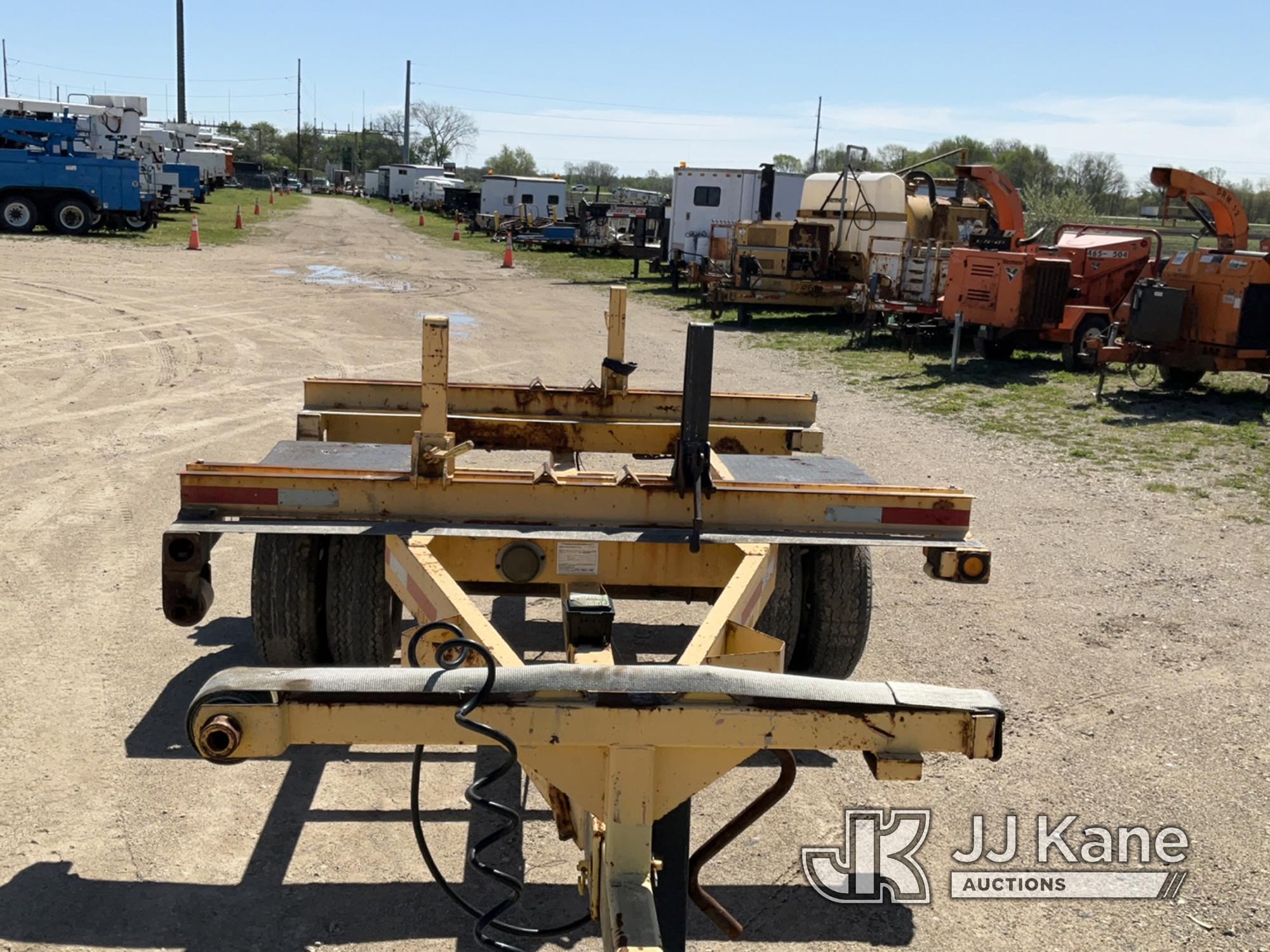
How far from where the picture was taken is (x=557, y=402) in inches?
259

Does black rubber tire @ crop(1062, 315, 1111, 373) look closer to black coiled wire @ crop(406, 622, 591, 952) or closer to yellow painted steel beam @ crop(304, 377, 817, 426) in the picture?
yellow painted steel beam @ crop(304, 377, 817, 426)

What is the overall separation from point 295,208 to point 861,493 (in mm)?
56655

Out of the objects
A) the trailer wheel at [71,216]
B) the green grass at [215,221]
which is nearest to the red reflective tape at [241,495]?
the green grass at [215,221]

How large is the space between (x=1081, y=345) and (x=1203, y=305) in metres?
2.44

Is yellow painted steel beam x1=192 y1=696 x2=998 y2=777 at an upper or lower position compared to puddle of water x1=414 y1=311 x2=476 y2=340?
upper

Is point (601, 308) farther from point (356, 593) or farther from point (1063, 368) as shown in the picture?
point (356, 593)

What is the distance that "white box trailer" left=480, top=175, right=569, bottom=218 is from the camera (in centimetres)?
4594

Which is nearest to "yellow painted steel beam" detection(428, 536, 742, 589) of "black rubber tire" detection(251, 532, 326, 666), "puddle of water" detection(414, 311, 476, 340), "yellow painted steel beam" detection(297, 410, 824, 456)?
"black rubber tire" detection(251, 532, 326, 666)

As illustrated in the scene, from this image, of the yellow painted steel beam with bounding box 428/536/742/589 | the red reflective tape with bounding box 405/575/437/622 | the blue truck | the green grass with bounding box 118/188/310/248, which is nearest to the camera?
the red reflective tape with bounding box 405/575/437/622

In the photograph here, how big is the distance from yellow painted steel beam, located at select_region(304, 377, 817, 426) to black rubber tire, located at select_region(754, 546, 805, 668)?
161cm

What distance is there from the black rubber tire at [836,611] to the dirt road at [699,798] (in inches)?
17.9

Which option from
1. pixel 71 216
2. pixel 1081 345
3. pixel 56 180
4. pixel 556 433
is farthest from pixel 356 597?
pixel 71 216

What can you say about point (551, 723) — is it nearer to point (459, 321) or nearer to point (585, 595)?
point (585, 595)

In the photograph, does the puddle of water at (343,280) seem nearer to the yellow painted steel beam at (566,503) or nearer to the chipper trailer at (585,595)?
the chipper trailer at (585,595)
